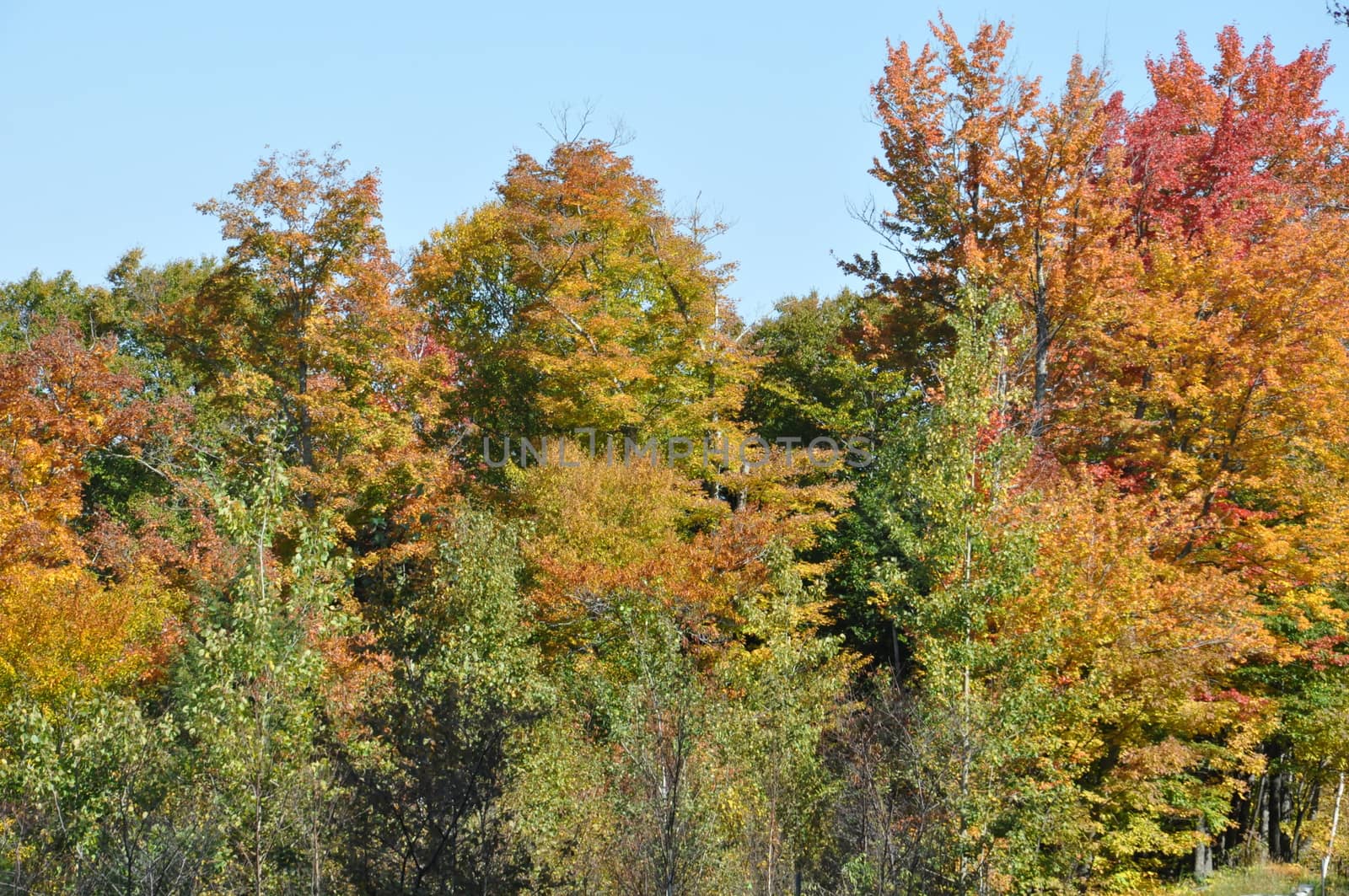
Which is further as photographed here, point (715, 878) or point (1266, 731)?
point (1266, 731)

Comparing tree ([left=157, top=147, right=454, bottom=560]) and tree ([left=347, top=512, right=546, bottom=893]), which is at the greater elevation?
tree ([left=157, top=147, right=454, bottom=560])

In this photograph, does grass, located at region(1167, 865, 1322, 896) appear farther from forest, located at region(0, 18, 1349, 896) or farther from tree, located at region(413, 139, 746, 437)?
tree, located at region(413, 139, 746, 437)

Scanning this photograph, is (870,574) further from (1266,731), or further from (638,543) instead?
(1266,731)

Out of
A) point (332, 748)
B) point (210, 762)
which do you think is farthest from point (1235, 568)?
point (210, 762)

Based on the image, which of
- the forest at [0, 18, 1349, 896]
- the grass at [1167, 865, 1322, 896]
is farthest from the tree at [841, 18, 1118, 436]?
the grass at [1167, 865, 1322, 896]

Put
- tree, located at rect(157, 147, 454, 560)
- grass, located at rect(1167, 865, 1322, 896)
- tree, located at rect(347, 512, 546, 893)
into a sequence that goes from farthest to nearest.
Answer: tree, located at rect(157, 147, 454, 560) → grass, located at rect(1167, 865, 1322, 896) → tree, located at rect(347, 512, 546, 893)

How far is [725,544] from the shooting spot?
27.4 metres

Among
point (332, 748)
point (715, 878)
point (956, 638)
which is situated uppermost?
point (956, 638)

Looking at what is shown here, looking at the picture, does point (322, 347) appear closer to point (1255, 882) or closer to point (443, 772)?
point (443, 772)

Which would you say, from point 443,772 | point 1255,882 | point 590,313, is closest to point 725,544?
point 590,313

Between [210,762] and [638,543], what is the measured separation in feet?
50.3

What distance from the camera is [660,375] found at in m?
33.4

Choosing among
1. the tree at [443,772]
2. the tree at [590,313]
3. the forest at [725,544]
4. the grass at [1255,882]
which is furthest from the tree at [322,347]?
the grass at [1255,882]

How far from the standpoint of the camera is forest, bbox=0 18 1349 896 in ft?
47.8
